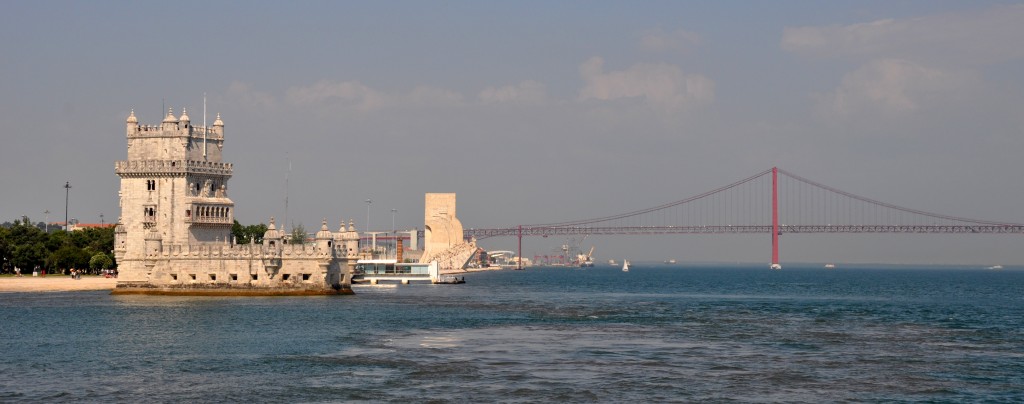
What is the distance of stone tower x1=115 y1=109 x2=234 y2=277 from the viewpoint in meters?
84.4

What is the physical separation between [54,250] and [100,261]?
10703 mm

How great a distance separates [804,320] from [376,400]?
139 feet

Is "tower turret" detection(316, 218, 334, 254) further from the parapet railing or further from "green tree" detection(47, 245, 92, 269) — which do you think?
"green tree" detection(47, 245, 92, 269)

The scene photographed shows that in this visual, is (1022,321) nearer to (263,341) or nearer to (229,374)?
(263,341)

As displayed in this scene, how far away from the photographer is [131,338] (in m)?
52.6

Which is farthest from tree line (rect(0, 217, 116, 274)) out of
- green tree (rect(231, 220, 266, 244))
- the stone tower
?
the stone tower

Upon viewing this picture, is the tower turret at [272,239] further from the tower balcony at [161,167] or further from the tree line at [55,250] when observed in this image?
the tree line at [55,250]

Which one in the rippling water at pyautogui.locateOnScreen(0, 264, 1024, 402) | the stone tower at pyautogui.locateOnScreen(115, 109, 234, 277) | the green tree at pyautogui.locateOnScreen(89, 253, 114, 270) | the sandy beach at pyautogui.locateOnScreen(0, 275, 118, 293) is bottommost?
the rippling water at pyautogui.locateOnScreen(0, 264, 1024, 402)

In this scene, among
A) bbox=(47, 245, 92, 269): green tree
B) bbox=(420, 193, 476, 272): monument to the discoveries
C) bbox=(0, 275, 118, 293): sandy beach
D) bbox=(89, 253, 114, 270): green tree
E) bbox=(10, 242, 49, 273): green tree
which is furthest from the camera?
bbox=(420, 193, 476, 272): monument to the discoveries

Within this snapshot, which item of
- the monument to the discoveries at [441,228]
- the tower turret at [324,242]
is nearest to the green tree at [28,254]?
the tower turret at [324,242]

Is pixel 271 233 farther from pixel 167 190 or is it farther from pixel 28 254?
pixel 28 254

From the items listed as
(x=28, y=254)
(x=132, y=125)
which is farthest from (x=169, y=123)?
(x=28, y=254)

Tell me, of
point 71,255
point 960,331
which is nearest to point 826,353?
point 960,331

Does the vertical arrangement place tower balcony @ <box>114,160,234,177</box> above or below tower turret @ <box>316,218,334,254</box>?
above
